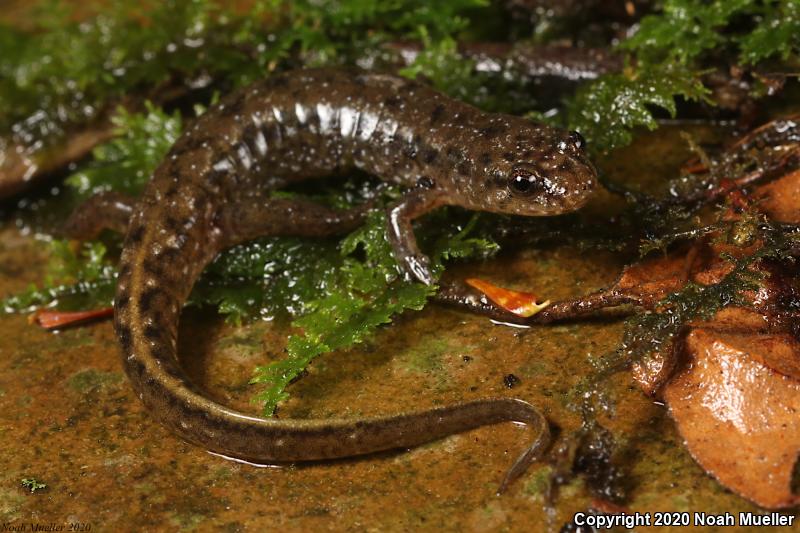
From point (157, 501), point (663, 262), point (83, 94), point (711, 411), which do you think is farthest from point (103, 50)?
point (711, 411)

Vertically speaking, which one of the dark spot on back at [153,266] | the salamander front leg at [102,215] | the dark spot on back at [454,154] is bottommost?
the salamander front leg at [102,215]

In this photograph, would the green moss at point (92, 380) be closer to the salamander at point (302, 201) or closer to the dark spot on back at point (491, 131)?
the salamander at point (302, 201)

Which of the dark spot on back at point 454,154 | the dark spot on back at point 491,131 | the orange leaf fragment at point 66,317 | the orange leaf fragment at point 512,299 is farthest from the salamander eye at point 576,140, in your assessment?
the orange leaf fragment at point 66,317

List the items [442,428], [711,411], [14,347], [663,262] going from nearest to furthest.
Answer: [711,411], [442,428], [663,262], [14,347]

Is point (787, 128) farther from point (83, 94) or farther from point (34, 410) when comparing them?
point (83, 94)

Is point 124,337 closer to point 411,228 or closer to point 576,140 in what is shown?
point 411,228
